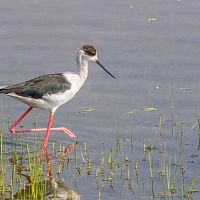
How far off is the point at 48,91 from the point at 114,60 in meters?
2.66

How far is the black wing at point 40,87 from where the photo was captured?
10922mm

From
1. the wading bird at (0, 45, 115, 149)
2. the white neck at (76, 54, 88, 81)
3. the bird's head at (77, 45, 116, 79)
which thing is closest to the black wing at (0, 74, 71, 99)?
the wading bird at (0, 45, 115, 149)

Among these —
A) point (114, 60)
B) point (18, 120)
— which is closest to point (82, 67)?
point (18, 120)

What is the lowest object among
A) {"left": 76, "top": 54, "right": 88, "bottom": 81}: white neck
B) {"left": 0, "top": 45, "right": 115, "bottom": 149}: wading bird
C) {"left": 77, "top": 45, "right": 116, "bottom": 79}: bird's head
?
{"left": 0, "top": 45, "right": 115, "bottom": 149}: wading bird

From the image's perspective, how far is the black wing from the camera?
1092cm

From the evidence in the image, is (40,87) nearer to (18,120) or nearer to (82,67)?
(18,120)

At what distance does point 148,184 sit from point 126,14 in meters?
6.77

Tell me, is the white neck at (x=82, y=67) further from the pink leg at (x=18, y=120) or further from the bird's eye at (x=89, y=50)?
the pink leg at (x=18, y=120)

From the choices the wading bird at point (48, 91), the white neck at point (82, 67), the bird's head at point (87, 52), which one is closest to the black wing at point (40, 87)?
the wading bird at point (48, 91)

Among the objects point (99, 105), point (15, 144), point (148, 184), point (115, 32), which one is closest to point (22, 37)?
point (115, 32)

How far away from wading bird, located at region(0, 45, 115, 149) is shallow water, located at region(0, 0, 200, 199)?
34 centimetres

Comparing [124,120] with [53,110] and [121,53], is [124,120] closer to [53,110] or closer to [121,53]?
[53,110]

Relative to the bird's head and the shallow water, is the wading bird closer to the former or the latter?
the bird's head

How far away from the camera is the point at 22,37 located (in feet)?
47.2
